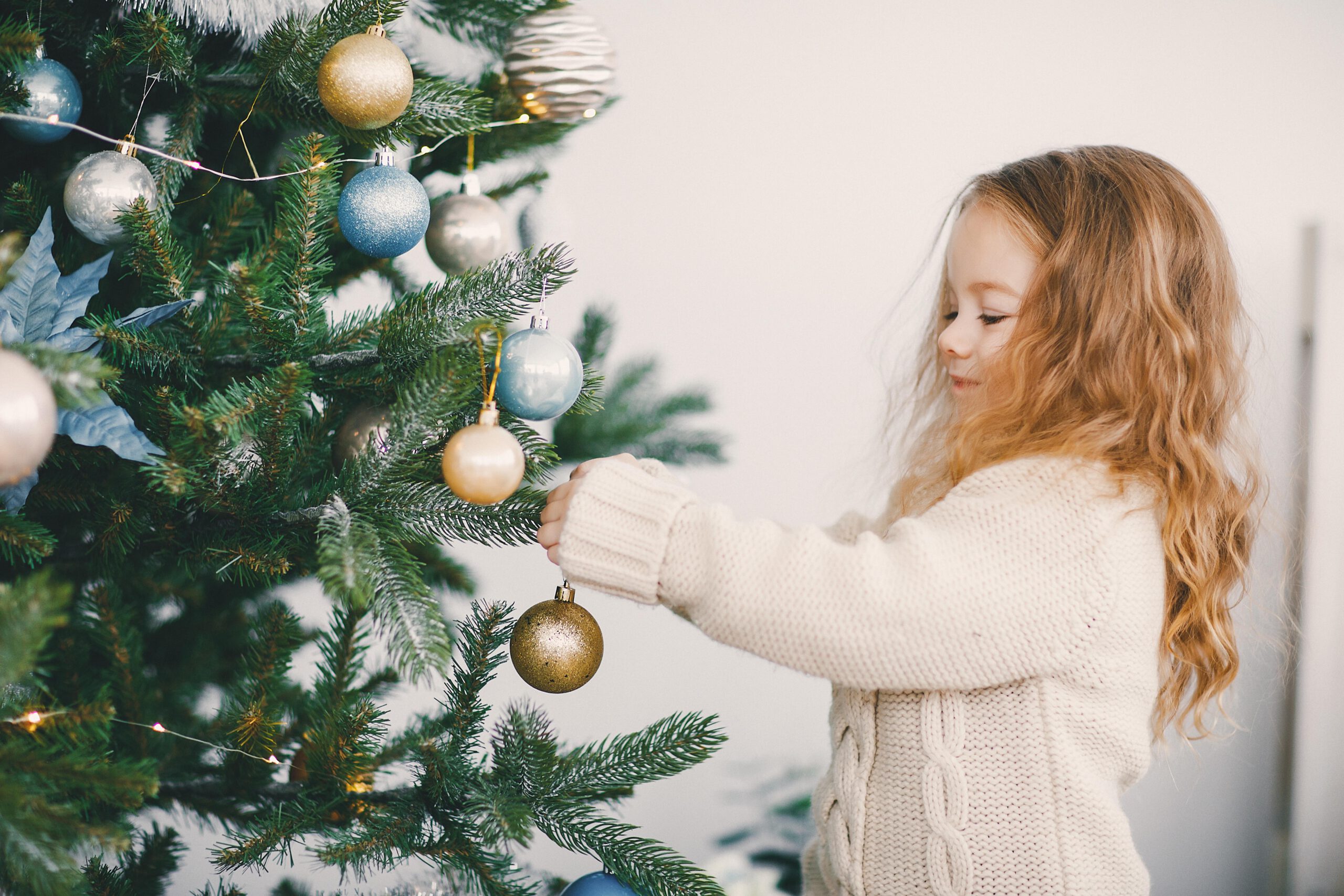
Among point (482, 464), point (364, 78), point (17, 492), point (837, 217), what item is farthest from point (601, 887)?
point (837, 217)

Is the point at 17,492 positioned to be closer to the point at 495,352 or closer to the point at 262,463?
the point at 262,463

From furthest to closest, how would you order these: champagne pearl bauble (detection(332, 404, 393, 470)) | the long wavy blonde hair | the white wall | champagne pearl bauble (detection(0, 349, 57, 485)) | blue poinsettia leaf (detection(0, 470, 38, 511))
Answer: the white wall, the long wavy blonde hair, champagne pearl bauble (detection(332, 404, 393, 470)), blue poinsettia leaf (detection(0, 470, 38, 511)), champagne pearl bauble (detection(0, 349, 57, 485))

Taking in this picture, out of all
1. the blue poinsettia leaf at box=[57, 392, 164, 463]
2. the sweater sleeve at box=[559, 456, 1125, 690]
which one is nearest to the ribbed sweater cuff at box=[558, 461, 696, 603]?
the sweater sleeve at box=[559, 456, 1125, 690]

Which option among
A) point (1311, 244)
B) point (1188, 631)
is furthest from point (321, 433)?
point (1311, 244)

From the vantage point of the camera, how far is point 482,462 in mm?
427

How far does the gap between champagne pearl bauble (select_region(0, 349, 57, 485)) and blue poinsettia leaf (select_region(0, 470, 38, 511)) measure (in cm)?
11

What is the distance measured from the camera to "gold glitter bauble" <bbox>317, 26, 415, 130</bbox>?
0.48 meters

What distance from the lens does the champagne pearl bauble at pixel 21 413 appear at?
0.32 meters

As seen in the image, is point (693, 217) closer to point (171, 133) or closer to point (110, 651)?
point (171, 133)

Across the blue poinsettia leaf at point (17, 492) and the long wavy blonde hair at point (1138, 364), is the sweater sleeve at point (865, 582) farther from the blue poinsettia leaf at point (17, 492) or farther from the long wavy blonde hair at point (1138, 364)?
the blue poinsettia leaf at point (17, 492)

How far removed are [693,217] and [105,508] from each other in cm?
93

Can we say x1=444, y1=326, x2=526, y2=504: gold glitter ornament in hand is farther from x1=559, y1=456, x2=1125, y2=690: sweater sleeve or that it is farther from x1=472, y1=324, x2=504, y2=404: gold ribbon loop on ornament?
x1=559, y1=456, x2=1125, y2=690: sweater sleeve

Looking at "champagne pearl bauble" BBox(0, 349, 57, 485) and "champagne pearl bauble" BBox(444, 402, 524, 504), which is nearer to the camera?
"champagne pearl bauble" BBox(0, 349, 57, 485)

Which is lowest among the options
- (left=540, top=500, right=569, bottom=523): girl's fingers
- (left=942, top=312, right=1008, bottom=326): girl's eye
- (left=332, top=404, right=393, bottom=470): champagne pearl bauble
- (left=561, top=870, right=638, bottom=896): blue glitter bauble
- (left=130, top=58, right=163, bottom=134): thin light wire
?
(left=561, top=870, right=638, bottom=896): blue glitter bauble
